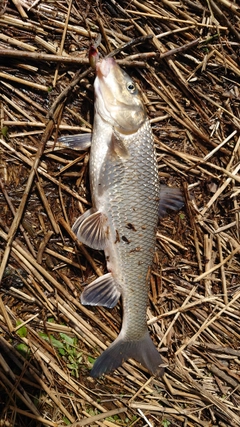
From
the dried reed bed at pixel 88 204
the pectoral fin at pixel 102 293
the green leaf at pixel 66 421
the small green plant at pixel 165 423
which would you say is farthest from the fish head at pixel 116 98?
the small green plant at pixel 165 423

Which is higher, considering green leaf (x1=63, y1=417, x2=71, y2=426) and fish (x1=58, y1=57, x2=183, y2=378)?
fish (x1=58, y1=57, x2=183, y2=378)

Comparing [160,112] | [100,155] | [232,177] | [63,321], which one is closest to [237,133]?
[232,177]

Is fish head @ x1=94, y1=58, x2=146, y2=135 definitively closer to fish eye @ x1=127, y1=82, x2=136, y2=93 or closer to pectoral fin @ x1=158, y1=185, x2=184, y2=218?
fish eye @ x1=127, y1=82, x2=136, y2=93

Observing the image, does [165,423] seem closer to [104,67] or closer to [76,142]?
[76,142]

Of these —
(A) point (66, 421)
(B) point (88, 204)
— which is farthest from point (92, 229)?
(A) point (66, 421)

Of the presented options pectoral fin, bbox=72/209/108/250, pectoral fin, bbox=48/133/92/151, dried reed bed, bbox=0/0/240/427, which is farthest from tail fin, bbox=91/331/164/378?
pectoral fin, bbox=48/133/92/151

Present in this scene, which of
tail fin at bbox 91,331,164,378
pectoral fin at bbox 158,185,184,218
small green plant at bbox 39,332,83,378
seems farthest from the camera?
pectoral fin at bbox 158,185,184,218

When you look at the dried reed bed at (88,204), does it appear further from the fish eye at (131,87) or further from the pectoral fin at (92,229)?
the fish eye at (131,87)

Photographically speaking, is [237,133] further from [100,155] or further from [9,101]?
[9,101]
